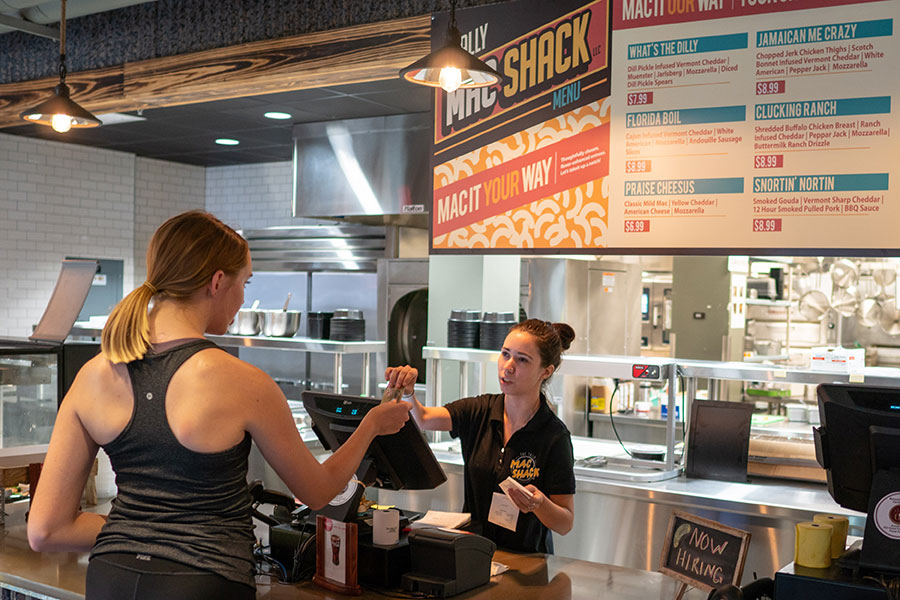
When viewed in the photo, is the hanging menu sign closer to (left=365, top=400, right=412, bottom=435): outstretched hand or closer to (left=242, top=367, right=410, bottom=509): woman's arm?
(left=365, top=400, right=412, bottom=435): outstretched hand

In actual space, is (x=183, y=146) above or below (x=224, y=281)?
above

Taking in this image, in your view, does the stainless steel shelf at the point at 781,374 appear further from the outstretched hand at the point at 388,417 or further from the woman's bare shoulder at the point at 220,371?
the woman's bare shoulder at the point at 220,371

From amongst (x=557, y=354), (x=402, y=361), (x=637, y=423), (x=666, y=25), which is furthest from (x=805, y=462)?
(x=402, y=361)

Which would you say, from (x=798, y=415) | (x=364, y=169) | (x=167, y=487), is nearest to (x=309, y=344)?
(x=364, y=169)

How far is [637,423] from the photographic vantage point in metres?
6.55

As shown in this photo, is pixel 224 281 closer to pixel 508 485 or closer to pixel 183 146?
pixel 508 485

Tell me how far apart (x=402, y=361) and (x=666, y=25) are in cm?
455

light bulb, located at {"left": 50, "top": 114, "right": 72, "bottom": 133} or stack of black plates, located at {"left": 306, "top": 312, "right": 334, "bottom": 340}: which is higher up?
light bulb, located at {"left": 50, "top": 114, "right": 72, "bottom": 133}

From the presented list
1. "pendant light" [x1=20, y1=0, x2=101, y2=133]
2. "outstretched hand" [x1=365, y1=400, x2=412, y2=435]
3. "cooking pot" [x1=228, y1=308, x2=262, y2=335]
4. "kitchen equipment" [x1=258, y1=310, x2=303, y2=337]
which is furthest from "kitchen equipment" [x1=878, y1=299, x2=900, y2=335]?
"outstretched hand" [x1=365, y1=400, x2=412, y2=435]

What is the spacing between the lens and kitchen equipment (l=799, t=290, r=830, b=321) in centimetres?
841

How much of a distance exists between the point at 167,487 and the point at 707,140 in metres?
2.51

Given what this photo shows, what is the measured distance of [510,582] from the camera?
2.46m

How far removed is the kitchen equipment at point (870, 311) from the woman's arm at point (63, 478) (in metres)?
7.87

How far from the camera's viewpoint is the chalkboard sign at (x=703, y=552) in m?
2.15
